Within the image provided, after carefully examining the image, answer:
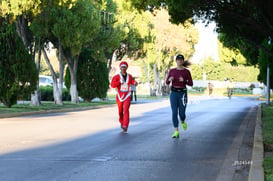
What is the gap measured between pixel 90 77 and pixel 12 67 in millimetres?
13853

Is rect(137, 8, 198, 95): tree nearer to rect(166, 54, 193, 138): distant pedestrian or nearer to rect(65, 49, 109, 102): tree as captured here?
rect(65, 49, 109, 102): tree

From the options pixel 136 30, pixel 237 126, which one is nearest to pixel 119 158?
pixel 237 126

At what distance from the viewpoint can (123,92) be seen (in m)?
14.4

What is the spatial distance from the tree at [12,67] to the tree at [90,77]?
1234 centimetres

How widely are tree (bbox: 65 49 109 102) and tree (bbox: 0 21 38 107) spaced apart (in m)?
12.3

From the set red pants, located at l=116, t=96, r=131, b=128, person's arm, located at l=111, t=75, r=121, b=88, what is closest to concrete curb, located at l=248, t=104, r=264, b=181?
red pants, located at l=116, t=96, r=131, b=128

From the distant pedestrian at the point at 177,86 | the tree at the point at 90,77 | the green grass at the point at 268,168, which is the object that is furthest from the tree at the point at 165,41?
the green grass at the point at 268,168

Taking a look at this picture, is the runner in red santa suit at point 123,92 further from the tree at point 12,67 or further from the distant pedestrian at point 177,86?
the tree at point 12,67

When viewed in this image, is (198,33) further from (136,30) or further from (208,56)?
(208,56)

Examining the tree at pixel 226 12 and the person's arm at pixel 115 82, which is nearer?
the person's arm at pixel 115 82

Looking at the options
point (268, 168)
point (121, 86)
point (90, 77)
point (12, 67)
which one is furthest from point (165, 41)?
point (268, 168)

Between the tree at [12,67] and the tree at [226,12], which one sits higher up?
the tree at [226,12]

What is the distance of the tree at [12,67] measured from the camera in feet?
80.4

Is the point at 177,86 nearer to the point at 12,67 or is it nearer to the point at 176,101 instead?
the point at 176,101
